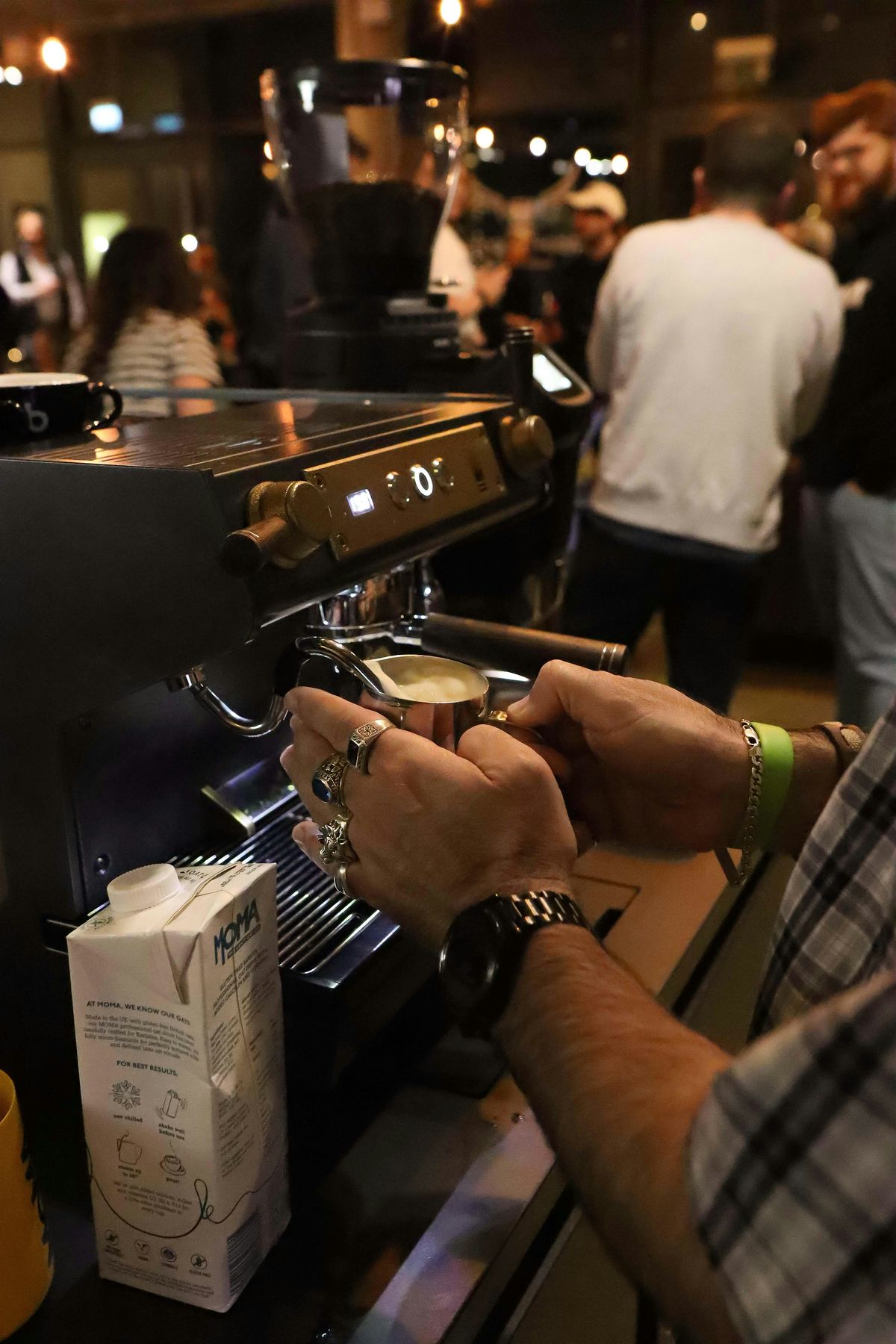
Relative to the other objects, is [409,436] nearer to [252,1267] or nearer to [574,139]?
[252,1267]

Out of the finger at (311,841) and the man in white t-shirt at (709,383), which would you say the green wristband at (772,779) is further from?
the man in white t-shirt at (709,383)

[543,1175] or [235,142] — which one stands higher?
[235,142]

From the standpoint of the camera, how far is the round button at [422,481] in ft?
2.55

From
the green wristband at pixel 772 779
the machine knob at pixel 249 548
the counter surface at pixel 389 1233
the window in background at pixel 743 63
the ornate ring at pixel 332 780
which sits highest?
the window in background at pixel 743 63

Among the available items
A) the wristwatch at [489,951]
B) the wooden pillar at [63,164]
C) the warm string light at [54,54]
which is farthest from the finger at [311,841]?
the wooden pillar at [63,164]

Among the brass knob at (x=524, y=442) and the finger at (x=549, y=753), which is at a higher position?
the brass knob at (x=524, y=442)

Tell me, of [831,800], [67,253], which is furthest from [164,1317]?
[67,253]

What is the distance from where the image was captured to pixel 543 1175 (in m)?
0.67

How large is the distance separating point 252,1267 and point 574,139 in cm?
468

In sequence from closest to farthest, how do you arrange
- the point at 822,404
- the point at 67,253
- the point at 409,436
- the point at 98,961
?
the point at 98,961, the point at 409,436, the point at 822,404, the point at 67,253

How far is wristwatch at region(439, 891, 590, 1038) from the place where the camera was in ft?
1.74

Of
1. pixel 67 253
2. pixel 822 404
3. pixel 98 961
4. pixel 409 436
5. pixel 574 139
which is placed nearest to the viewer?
pixel 98 961

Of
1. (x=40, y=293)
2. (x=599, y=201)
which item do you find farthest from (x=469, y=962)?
(x=40, y=293)

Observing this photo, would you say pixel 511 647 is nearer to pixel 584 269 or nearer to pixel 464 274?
pixel 464 274
